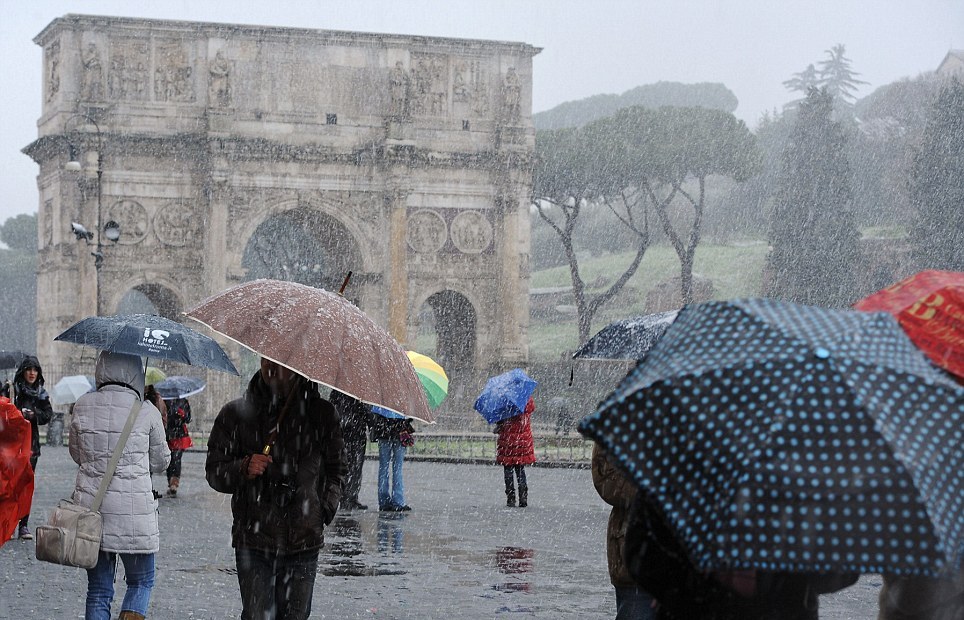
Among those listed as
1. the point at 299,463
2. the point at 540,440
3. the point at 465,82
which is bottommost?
the point at 540,440

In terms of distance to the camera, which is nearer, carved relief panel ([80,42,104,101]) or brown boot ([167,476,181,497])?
brown boot ([167,476,181,497])

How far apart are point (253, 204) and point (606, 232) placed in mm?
45845

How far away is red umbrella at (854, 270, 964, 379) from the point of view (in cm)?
290

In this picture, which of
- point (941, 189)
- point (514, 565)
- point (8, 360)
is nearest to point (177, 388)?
point (8, 360)

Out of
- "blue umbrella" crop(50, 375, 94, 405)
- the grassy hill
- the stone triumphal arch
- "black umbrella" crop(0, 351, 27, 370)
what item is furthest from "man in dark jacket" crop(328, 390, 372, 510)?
the grassy hill

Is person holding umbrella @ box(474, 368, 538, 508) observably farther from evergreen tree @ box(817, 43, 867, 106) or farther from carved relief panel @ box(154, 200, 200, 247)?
evergreen tree @ box(817, 43, 867, 106)

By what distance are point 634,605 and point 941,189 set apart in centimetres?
3835

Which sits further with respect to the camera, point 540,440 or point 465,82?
point 465,82

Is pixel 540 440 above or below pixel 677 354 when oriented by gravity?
below

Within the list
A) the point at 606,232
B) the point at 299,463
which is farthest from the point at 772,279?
the point at 299,463

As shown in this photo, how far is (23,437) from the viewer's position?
15.0 ft

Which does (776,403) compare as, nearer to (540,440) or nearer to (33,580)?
A: (33,580)

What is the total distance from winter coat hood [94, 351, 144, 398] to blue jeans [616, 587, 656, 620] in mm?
2381

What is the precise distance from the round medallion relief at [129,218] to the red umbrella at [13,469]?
29.7 metres
